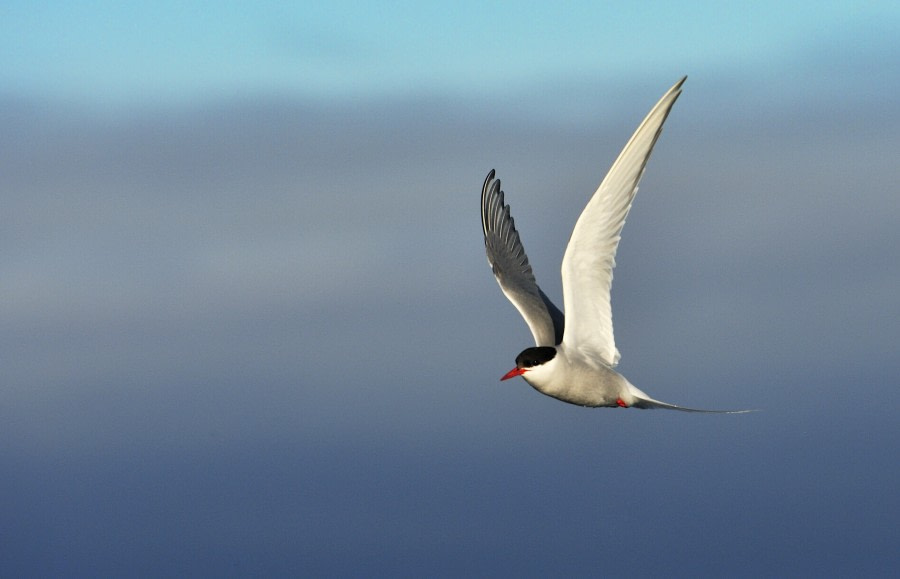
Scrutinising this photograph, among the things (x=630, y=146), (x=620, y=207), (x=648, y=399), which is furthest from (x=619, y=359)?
(x=630, y=146)

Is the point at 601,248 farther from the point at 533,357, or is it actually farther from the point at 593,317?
the point at 533,357

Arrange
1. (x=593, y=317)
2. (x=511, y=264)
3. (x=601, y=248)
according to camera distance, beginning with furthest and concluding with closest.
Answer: (x=511, y=264), (x=593, y=317), (x=601, y=248)

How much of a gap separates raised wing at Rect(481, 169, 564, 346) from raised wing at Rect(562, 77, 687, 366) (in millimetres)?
1146

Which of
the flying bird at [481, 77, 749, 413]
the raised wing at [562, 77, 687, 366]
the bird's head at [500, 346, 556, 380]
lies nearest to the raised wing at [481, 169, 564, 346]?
the flying bird at [481, 77, 749, 413]

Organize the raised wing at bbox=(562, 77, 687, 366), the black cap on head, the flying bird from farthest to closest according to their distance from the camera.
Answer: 1. the black cap on head
2. the flying bird
3. the raised wing at bbox=(562, 77, 687, 366)

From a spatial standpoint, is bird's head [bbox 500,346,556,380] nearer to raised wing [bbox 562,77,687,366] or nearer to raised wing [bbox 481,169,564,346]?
raised wing [bbox 562,77,687,366]

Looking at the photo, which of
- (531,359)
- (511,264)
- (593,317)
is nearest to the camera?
(531,359)

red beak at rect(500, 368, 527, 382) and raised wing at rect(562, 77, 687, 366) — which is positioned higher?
raised wing at rect(562, 77, 687, 366)

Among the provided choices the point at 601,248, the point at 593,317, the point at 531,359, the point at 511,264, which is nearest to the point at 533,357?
the point at 531,359

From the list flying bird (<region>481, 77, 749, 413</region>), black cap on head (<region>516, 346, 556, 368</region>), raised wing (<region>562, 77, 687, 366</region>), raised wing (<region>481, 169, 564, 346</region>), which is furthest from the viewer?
raised wing (<region>481, 169, 564, 346</region>)

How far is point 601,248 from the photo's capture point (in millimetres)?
15602

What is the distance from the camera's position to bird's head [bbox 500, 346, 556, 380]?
15.2 metres

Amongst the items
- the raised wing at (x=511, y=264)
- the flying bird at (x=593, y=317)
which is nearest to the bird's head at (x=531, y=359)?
the flying bird at (x=593, y=317)

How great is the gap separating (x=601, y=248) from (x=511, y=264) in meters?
3.27
